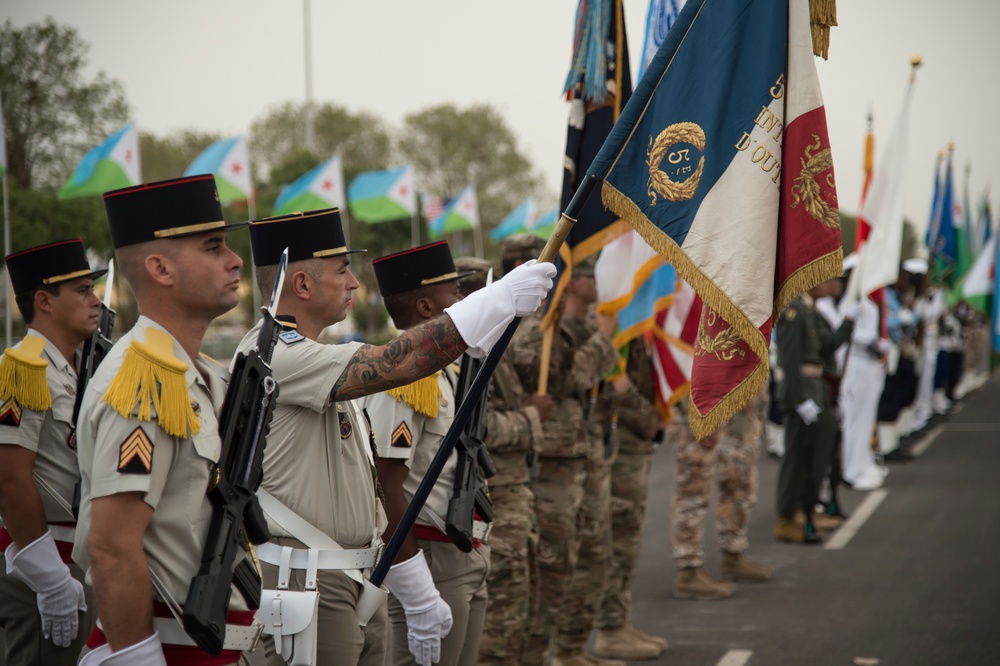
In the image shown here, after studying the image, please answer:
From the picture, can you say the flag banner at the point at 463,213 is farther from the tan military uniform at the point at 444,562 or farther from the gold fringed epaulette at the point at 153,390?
the gold fringed epaulette at the point at 153,390

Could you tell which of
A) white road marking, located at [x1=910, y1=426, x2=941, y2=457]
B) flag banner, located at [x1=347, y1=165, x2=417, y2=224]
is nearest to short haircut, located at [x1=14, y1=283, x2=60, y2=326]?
white road marking, located at [x1=910, y1=426, x2=941, y2=457]

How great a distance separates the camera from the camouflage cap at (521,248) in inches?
225

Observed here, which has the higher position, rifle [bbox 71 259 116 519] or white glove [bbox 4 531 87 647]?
rifle [bbox 71 259 116 519]

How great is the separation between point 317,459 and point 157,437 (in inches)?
31.3

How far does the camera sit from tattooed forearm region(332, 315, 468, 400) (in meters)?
2.91

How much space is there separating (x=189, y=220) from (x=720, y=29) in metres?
1.99

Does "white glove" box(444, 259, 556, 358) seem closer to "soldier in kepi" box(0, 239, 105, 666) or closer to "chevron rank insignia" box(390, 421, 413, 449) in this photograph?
"chevron rank insignia" box(390, 421, 413, 449)

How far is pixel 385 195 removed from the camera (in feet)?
85.0

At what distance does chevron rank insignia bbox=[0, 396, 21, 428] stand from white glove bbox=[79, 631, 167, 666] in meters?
1.92

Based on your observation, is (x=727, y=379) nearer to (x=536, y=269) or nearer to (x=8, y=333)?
(x=536, y=269)

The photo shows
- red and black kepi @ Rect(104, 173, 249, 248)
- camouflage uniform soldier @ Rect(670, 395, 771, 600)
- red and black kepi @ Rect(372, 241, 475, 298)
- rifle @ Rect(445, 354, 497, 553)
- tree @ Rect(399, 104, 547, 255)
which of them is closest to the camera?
red and black kepi @ Rect(104, 173, 249, 248)

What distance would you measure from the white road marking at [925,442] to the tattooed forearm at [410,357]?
13.9 metres

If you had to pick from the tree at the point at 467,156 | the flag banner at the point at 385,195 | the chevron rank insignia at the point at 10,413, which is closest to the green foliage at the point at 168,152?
the tree at the point at 467,156

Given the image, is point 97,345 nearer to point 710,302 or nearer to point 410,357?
point 410,357
